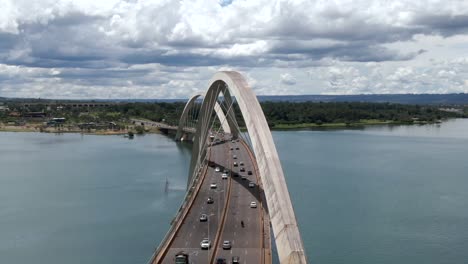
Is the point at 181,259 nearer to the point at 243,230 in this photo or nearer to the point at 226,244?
the point at 226,244

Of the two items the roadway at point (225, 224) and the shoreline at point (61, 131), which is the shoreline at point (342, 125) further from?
the roadway at point (225, 224)

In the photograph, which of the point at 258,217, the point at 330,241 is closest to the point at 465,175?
the point at 330,241

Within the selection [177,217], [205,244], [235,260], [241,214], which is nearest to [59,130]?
[177,217]

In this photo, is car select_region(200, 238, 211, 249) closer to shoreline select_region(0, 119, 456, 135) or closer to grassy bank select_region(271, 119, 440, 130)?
shoreline select_region(0, 119, 456, 135)

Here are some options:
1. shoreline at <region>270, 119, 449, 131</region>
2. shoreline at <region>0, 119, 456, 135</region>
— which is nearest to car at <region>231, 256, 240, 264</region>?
shoreline at <region>0, 119, 456, 135</region>

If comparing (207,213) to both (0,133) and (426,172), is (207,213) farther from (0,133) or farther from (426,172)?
(0,133)
